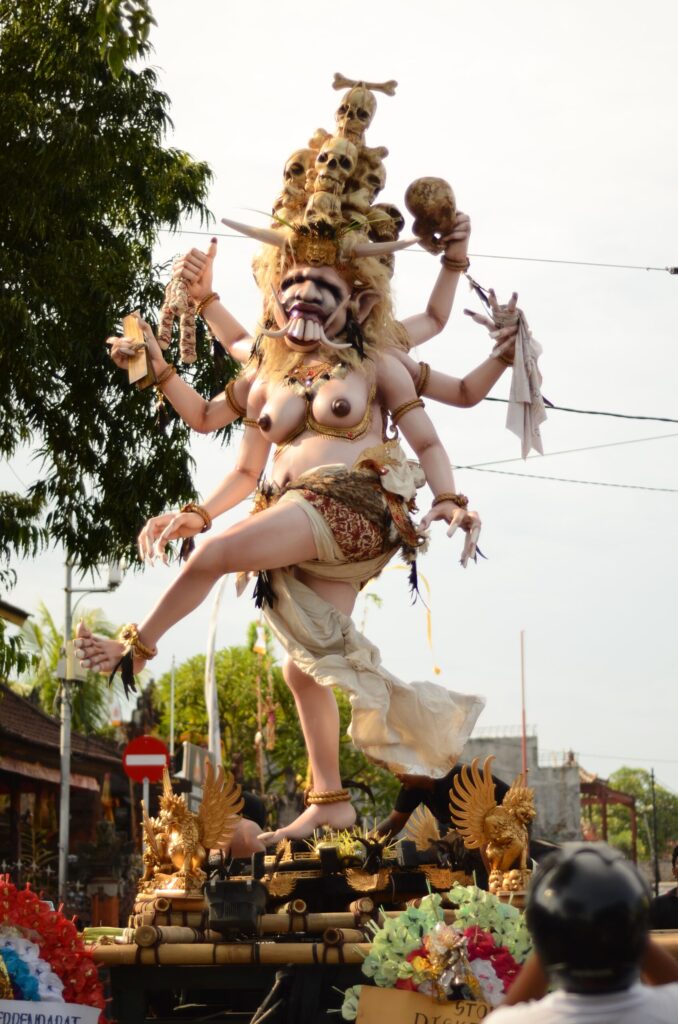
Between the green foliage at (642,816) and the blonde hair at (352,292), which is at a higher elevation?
the blonde hair at (352,292)

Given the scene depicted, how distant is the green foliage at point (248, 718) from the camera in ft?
106

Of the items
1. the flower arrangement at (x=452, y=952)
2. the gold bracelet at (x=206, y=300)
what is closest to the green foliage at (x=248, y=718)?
the gold bracelet at (x=206, y=300)

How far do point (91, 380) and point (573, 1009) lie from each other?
369 inches

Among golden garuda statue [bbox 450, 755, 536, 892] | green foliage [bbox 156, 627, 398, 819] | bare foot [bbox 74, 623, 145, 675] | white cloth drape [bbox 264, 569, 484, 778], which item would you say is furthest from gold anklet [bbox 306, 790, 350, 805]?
green foliage [bbox 156, 627, 398, 819]

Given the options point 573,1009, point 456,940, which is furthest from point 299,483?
point 573,1009

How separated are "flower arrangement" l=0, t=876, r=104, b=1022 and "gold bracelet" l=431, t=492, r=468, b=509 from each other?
2055mm

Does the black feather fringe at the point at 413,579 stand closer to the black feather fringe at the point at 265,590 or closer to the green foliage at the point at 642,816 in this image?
the black feather fringe at the point at 265,590

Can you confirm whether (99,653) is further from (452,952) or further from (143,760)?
(143,760)

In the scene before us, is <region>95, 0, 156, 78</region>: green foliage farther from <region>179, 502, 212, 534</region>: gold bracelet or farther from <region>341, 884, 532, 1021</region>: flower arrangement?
<region>341, 884, 532, 1021</region>: flower arrangement

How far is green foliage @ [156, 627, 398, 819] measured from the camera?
3225 centimetres

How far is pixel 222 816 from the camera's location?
5.53 meters

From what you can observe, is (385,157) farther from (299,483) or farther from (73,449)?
(73,449)

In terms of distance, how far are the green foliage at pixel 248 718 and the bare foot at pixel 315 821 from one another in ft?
73.3

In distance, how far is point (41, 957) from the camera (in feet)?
16.0
